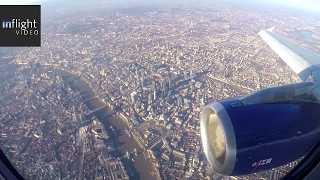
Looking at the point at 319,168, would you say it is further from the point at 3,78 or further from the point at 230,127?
the point at 3,78

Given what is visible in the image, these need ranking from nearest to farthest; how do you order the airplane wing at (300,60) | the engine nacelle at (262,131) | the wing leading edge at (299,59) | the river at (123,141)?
the engine nacelle at (262,131) < the airplane wing at (300,60) < the wing leading edge at (299,59) < the river at (123,141)

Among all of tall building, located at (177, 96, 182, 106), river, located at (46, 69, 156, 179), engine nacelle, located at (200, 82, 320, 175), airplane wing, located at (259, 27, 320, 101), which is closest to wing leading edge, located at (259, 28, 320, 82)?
airplane wing, located at (259, 27, 320, 101)

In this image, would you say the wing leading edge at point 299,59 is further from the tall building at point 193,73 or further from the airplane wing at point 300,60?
the tall building at point 193,73

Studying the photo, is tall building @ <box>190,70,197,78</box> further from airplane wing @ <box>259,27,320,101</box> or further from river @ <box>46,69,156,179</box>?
airplane wing @ <box>259,27,320,101</box>

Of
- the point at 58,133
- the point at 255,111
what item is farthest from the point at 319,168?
the point at 58,133

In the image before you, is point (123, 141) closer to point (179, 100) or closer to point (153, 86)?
point (179, 100)

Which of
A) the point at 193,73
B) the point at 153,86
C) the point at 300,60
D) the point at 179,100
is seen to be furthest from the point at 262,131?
the point at 193,73

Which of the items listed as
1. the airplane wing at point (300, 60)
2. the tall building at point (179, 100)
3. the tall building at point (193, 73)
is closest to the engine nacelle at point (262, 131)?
the airplane wing at point (300, 60)
